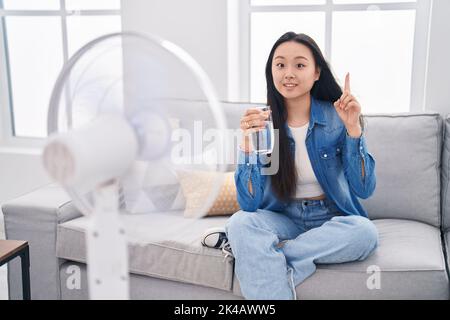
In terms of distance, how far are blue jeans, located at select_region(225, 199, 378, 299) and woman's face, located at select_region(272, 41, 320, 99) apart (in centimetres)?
45

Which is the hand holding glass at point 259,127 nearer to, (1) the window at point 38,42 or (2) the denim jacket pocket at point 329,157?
(2) the denim jacket pocket at point 329,157

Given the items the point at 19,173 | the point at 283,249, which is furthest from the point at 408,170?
the point at 19,173

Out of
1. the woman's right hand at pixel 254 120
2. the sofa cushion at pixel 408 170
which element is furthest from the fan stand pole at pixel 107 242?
the sofa cushion at pixel 408 170

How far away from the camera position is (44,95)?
140 inches

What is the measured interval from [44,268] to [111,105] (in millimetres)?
1485

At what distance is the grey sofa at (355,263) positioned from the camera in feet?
6.17

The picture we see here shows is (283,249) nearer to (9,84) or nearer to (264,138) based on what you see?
(264,138)

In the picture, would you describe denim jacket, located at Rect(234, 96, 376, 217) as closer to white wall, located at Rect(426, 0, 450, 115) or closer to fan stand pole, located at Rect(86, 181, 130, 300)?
white wall, located at Rect(426, 0, 450, 115)

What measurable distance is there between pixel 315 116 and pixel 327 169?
193 millimetres

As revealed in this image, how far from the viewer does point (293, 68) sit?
204cm

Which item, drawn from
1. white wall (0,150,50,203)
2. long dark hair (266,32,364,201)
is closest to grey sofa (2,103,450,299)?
long dark hair (266,32,364,201)

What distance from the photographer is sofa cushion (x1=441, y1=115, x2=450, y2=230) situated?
2.33m

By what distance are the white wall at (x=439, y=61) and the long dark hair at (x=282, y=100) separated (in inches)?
27.7
